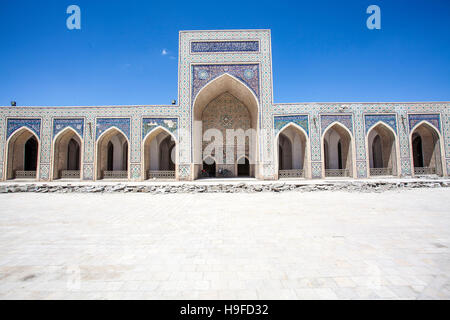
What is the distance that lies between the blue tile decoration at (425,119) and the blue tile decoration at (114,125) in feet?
57.5

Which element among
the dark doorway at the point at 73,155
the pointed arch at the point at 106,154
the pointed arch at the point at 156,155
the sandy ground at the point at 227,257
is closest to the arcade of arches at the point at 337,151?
the sandy ground at the point at 227,257

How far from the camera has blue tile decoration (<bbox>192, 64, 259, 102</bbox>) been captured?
43.8 ft

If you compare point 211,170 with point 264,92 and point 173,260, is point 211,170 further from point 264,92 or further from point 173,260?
point 173,260

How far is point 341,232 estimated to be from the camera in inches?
125

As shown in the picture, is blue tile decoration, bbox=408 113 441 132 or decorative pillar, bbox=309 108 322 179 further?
blue tile decoration, bbox=408 113 441 132

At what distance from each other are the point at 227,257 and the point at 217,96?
14515 mm

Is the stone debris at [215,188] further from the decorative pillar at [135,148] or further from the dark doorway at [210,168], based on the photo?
the dark doorway at [210,168]

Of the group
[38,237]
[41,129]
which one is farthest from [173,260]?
[41,129]

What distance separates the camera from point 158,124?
→ 43.1ft

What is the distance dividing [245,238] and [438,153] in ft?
55.6

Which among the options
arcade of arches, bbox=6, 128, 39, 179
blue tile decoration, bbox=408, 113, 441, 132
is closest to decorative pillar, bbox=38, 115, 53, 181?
arcade of arches, bbox=6, 128, 39, 179

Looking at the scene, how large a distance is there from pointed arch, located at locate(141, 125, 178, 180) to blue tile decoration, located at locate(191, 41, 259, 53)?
18.5ft

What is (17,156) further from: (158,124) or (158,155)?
(158,124)

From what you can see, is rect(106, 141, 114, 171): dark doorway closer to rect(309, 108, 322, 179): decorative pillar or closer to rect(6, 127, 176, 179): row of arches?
rect(6, 127, 176, 179): row of arches
